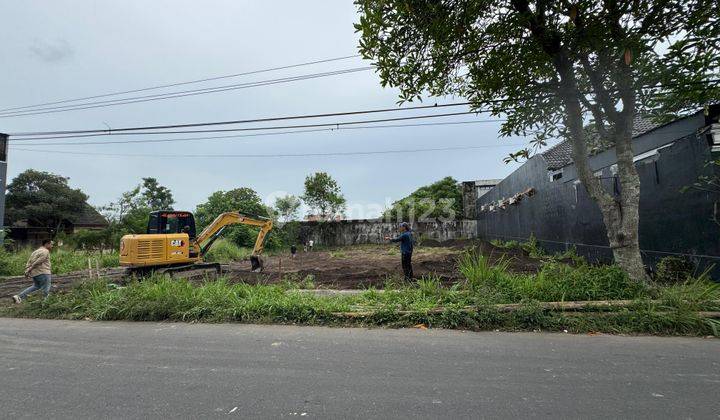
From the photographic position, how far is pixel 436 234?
27.9 metres

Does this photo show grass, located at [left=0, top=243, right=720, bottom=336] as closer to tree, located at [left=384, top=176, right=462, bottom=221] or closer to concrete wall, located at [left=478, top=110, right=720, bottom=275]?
concrete wall, located at [left=478, top=110, right=720, bottom=275]

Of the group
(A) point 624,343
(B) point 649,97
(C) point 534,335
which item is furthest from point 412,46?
(A) point 624,343

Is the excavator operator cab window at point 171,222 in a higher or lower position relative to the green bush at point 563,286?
higher

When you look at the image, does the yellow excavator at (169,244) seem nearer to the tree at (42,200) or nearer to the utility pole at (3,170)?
the utility pole at (3,170)

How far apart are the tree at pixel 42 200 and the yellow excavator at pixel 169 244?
28.2 m

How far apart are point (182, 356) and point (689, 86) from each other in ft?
26.1

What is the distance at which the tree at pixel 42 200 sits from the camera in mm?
31875

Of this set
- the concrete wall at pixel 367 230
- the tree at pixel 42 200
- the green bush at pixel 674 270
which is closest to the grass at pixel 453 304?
the green bush at pixel 674 270

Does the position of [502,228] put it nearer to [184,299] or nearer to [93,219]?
[184,299]

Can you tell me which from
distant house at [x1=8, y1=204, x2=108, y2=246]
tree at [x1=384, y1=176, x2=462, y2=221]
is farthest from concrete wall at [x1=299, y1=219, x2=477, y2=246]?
distant house at [x1=8, y1=204, x2=108, y2=246]

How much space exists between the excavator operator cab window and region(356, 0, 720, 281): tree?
835 cm

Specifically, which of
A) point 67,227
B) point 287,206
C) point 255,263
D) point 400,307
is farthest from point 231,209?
point 400,307

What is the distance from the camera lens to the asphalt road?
10.1 feet

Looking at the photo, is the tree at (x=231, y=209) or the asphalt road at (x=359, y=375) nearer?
the asphalt road at (x=359, y=375)
